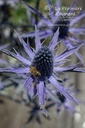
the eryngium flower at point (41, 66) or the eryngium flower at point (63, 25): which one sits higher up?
the eryngium flower at point (63, 25)

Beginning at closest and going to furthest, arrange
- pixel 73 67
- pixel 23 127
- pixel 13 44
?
pixel 73 67
pixel 13 44
pixel 23 127

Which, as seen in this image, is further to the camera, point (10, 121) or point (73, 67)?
point (10, 121)

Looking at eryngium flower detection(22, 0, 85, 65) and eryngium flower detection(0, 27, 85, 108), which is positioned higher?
eryngium flower detection(22, 0, 85, 65)

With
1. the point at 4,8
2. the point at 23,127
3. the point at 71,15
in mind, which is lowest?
the point at 23,127

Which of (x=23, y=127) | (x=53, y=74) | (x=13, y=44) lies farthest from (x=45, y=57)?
(x=23, y=127)

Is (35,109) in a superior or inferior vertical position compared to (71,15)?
inferior

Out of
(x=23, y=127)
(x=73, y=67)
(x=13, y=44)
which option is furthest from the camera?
(x=23, y=127)

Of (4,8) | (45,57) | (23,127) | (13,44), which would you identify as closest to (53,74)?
(45,57)

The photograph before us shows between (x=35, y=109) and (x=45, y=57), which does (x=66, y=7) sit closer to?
(x=45, y=57)
